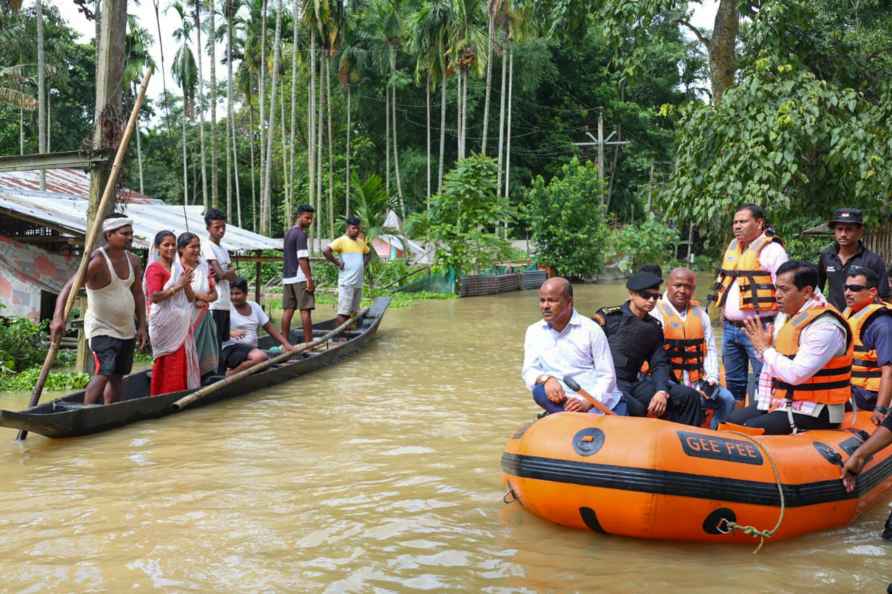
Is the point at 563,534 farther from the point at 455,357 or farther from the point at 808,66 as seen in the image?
the point at 808,66

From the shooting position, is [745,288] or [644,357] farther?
[745,288]

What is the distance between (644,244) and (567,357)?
31488mm

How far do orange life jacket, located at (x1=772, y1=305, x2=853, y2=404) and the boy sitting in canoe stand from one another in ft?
18.9

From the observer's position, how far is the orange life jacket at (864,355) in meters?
5.42

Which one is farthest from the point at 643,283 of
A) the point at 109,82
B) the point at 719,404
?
the point at 109,82

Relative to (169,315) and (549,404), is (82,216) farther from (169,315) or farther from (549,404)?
(549,404)

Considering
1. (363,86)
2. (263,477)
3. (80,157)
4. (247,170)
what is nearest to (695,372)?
(263,477)

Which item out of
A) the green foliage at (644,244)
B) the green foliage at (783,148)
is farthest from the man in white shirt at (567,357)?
the green foliage at (644,244)

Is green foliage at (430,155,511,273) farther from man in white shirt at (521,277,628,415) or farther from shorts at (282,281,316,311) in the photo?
man in white shirt at (521,277,628,415)

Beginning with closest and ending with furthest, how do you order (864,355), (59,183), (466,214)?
(864,355), (59,183), (466,214)

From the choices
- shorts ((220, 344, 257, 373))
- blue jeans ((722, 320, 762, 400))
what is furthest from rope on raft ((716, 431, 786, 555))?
shorts ((220, 344, 257, 373))

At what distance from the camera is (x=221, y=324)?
895 cm

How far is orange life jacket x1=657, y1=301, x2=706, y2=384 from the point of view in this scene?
19.8ft

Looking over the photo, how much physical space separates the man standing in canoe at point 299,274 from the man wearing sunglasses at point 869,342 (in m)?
7.14
